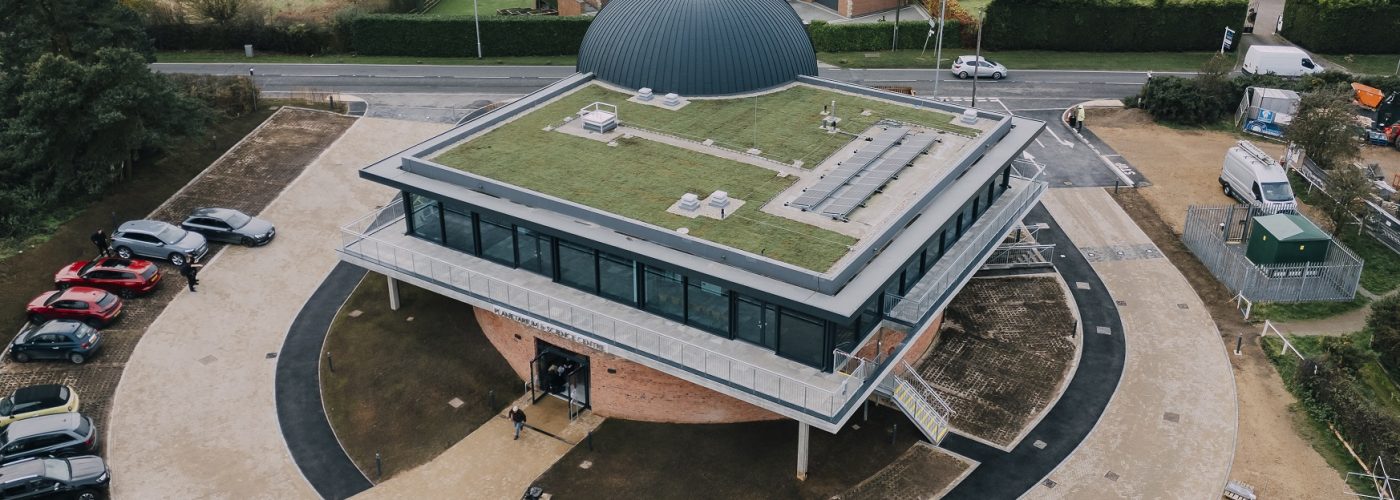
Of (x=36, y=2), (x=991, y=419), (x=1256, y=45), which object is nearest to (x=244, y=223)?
(x=36, y=2)

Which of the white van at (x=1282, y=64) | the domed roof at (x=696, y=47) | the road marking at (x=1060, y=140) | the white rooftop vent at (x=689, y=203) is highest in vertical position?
the domed roof at (x=696, y=47)

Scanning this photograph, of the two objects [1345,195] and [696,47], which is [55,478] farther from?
[1345,195]

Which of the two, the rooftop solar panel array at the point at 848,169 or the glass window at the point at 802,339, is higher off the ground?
the rooftop solar panel array at the point at 848,169

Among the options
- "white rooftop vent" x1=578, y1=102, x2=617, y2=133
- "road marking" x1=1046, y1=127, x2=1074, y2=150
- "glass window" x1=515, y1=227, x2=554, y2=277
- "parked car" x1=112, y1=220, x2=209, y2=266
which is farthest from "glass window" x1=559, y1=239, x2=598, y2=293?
"road marking" x1=1046, y1=127, x2=1074, y2=150

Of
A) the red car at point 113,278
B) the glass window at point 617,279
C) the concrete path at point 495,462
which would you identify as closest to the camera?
the concrete path at point 495,462

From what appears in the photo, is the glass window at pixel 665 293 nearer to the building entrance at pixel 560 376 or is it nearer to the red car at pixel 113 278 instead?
the building entrance at pixel 560 376

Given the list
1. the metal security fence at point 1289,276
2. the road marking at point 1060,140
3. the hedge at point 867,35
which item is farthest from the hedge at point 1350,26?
the metal security fence at point 1289,276

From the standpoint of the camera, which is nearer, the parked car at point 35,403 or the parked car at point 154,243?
the parked car at point 35,403

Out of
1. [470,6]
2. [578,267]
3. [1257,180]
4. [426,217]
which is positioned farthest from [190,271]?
[1257,180]
